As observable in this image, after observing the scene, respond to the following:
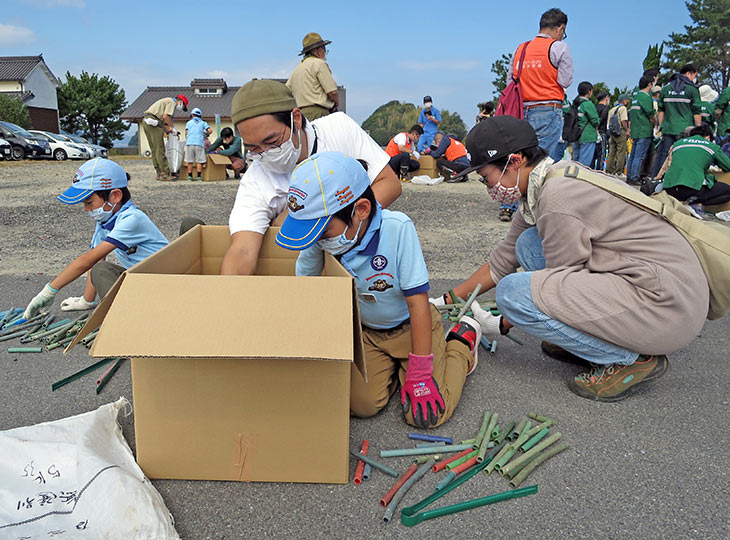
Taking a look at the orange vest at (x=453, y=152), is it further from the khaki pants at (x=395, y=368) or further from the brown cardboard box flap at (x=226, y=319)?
the brown cardboard box flap at (x=226, y=319)

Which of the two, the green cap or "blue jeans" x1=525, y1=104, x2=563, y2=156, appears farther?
"blue jeans" x1=525, y1=104, x2=563, y2=156

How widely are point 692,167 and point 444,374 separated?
622 cm

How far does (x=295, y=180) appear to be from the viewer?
83.6 inches

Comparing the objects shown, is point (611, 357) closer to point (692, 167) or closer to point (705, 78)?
point (692, 167)

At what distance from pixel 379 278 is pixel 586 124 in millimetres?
9466

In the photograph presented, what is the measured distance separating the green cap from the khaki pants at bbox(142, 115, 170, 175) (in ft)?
31.4

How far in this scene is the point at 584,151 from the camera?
35.2ft

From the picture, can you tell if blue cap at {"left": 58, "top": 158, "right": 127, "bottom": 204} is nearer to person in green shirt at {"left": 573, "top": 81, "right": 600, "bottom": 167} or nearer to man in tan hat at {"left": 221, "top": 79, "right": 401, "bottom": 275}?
man in tan hat at {"left": 221, "top": 79, "right": 401, "bottom": 275}

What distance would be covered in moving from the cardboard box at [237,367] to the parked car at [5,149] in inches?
863

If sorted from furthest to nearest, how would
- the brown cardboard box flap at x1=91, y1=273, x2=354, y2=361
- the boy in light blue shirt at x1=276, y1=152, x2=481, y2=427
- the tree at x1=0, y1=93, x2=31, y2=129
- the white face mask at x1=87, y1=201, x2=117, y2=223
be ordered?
the tree at x1=0, y1=93, x2=31, y2=129, the white face mask at x1=87, y1=201, x2=117, y2=223, the boy in light blue shirt at x1=276, y1=152, x2=481, y2=427, the brown cardboard box flap at x1=91, y1=273, x2=354, y2=361

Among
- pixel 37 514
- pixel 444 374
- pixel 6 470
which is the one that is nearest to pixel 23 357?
pixel 6 470

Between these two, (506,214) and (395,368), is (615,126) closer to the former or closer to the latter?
(506,214)

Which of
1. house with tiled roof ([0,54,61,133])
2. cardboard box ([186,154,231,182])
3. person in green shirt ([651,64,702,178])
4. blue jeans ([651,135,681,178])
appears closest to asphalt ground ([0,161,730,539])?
person in green shirt ([651,64,702,178])

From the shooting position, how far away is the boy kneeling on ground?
10.8ft
